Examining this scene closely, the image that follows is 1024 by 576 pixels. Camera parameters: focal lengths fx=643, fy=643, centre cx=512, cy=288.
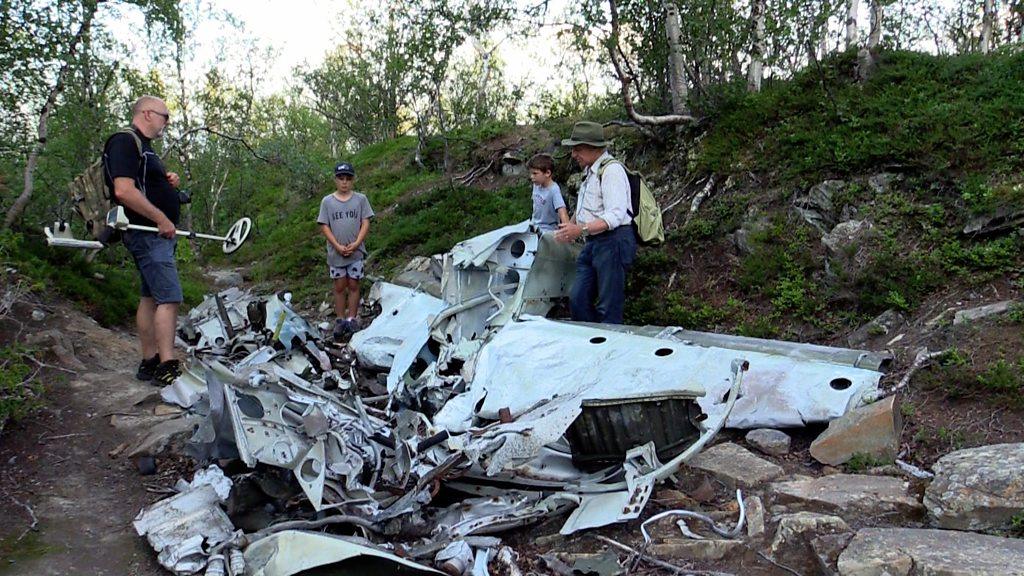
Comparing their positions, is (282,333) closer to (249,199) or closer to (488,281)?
(488,281)

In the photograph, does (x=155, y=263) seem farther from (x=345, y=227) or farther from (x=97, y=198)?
(x=345, y=227)

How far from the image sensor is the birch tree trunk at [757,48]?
7.50 metres

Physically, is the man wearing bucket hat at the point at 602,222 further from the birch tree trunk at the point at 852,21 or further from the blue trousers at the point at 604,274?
the birch tree trunk at the point at 852,21

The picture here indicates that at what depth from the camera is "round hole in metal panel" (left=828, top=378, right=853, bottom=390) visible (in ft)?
12.4

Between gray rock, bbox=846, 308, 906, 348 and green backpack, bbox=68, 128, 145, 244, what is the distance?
5458 millimetres

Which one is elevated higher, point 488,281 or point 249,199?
point 249,199

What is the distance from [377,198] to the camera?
1452 centimetres

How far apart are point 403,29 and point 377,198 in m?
3.86

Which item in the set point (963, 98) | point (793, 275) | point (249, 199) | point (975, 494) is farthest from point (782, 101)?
point (249, 199)

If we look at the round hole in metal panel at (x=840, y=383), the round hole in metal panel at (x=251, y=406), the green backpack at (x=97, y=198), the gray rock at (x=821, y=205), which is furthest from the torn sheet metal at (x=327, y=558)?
the gray rock at (x=821, y=205)

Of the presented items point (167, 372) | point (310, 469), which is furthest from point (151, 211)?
point (310, 469)

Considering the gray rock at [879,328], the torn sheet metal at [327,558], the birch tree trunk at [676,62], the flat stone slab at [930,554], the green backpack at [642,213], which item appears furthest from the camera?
the birch tree trunk at [676,62]

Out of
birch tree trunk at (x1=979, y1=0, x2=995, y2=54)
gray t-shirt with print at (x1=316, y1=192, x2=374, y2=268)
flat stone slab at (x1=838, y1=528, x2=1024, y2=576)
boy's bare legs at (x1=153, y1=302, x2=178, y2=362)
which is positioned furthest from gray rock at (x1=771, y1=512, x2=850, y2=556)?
birch tree trunk at (x1=979, y1=0, x2=995, y2=54)

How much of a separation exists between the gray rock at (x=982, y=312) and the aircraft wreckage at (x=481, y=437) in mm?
798
